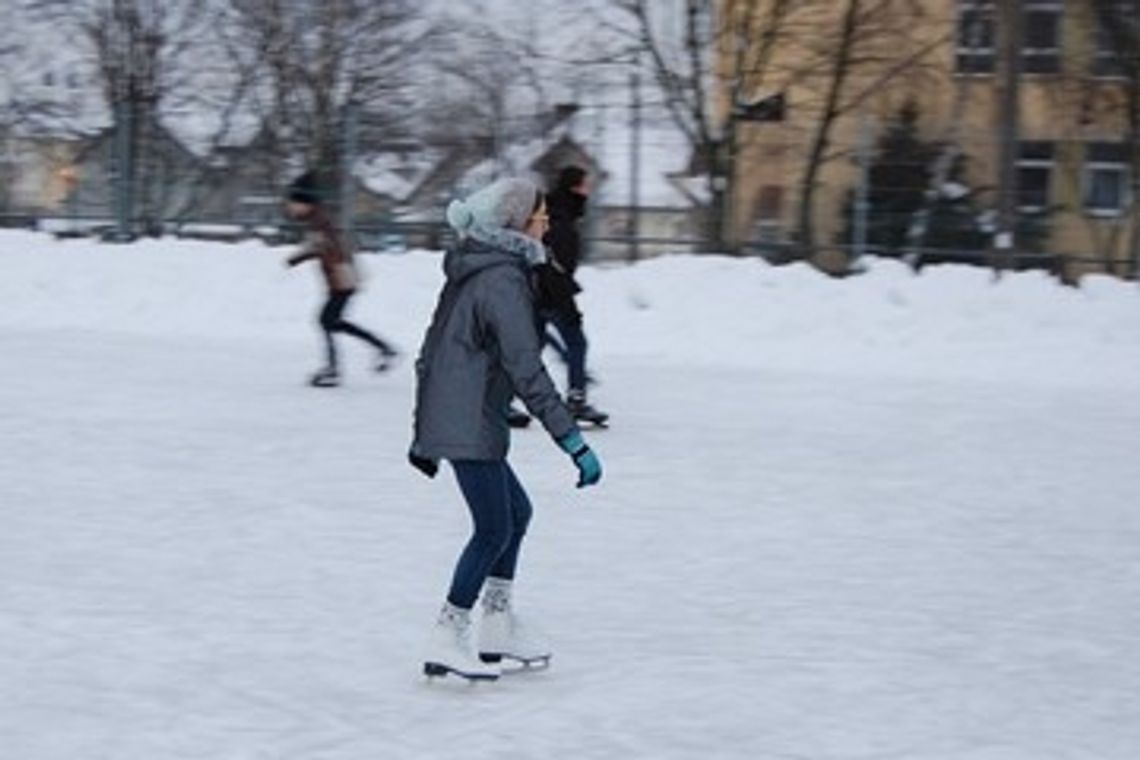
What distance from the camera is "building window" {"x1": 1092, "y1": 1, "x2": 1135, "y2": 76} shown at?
23109mm

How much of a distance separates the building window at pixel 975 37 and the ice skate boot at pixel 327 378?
1329 centimetres

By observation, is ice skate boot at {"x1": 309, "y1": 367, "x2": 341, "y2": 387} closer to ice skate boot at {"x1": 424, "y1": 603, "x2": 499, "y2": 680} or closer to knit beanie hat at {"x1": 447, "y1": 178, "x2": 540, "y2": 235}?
ice skate boot at {"x1": 424, "y1": 603, "x2": 499, "y2": 680}

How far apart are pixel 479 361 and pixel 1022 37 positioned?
1723cm

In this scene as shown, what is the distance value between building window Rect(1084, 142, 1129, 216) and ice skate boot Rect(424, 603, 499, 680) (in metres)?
14.9

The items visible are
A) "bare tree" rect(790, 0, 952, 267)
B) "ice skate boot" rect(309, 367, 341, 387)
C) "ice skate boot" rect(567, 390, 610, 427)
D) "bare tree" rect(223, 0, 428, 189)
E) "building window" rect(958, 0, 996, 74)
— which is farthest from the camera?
"bare tree" rect(223, 0, 428, 189)

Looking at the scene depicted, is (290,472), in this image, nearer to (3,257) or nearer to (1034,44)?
(3,257)

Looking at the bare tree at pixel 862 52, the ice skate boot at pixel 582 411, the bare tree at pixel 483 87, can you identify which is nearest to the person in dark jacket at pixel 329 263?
the ice skate boot at pixel 582 411

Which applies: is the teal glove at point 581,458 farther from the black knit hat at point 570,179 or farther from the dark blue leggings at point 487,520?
the black knit hat at point 570,179

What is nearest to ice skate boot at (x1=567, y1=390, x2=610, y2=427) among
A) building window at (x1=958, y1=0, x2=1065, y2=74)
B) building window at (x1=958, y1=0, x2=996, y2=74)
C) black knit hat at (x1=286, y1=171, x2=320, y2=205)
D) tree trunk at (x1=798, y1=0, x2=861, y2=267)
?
black knit hat at (x1=286, y1=171, x2=320, y2=205)

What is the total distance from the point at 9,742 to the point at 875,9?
2088 cm

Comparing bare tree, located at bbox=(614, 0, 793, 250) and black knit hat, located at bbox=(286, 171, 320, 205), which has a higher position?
bare tree, located at bbox=(614, 0, 793, 250)

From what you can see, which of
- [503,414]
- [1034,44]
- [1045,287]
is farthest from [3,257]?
[503,414]

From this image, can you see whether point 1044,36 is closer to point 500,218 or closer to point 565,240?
point 565,240

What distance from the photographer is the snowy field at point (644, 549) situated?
5.96 metres
